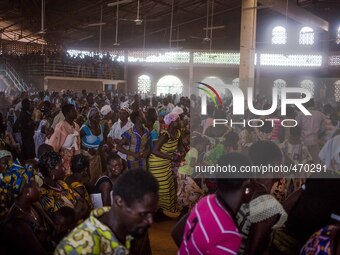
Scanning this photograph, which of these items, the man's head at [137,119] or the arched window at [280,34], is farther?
the arched window at [280,34]

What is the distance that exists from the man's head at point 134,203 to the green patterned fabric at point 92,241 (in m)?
0.08

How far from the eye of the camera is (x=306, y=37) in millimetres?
23938

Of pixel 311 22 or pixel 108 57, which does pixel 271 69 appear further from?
pixel 108 57

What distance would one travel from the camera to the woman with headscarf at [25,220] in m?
2.32

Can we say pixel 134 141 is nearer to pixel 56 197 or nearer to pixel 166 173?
pixel 166 173

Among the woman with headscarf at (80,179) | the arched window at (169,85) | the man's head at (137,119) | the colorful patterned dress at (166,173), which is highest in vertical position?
the arched window at (169,85)

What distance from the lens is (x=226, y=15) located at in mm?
24672

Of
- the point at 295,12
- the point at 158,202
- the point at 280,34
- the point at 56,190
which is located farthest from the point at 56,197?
the point at 280,34

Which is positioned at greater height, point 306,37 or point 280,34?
point 280,34

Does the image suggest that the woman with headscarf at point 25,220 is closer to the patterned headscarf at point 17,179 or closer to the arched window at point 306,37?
the patterned headscarf at point 17,179

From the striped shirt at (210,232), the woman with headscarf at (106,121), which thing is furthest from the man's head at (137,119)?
the striped shirt at (210,232)

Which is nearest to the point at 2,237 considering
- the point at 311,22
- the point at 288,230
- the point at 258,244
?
the point at 258,244

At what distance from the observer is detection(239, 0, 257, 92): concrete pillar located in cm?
1257

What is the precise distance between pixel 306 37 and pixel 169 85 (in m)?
7.98
